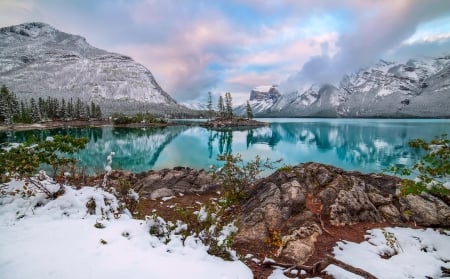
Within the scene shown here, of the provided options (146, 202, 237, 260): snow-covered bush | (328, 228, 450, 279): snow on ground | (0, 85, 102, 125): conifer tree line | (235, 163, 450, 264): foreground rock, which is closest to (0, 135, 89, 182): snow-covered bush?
(146, 202, 237, 260): snow-covered bush

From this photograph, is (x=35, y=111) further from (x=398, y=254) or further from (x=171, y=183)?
(x=398, y=254)

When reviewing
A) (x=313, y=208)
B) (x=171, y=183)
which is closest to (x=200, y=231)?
(x=313, y=208)

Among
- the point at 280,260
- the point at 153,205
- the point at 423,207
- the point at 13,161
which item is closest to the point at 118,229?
the point at 13,161

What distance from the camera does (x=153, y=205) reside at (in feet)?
55.2

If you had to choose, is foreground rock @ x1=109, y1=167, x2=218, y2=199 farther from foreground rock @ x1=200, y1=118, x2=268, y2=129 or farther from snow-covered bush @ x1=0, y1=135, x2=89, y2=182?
foreground rock @ x1=200, y1=118, x2=268, y2=129

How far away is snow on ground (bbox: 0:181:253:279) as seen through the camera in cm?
612

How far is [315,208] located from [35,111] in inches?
5933

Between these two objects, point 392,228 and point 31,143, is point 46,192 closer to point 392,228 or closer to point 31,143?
point 31,143

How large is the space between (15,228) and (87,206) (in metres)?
2.21

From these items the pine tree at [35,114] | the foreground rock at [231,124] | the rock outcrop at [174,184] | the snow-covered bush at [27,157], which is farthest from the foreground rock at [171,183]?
the pine tree at [35,114]

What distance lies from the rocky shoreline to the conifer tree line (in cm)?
12265

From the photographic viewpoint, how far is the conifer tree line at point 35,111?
4117 inches

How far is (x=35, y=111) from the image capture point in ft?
413

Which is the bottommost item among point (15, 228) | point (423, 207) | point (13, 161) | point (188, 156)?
point (188, 156)
